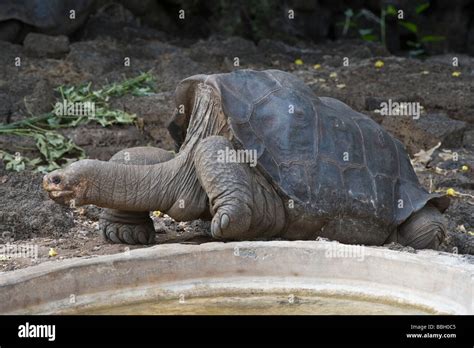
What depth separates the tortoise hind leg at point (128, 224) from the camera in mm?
5605

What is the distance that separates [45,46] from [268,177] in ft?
18.4

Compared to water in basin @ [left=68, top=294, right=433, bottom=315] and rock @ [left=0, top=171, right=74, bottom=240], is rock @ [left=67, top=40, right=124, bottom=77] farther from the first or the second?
water in basin @ [left=68, top=294, right=433, bottom=315]

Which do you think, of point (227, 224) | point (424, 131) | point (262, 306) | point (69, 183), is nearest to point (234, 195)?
point (227, 224)

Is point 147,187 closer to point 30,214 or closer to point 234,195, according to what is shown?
point 234,195

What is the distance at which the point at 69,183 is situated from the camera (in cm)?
518

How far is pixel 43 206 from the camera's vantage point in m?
6.46

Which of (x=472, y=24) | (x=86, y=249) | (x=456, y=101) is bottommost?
(x=86, y=249)

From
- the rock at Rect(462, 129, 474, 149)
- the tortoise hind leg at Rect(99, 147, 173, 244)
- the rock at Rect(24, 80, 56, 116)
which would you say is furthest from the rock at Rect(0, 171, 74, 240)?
the rock at Rect(462, 129, 474, 149)

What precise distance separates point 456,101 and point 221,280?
5.40m

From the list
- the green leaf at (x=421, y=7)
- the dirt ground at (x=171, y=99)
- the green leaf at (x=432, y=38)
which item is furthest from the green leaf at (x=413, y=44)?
the dirt ground at (x=171, y=99)

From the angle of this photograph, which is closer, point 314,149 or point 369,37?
point 314,149

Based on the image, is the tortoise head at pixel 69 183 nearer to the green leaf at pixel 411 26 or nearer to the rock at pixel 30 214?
the rock at pixel 30 214
